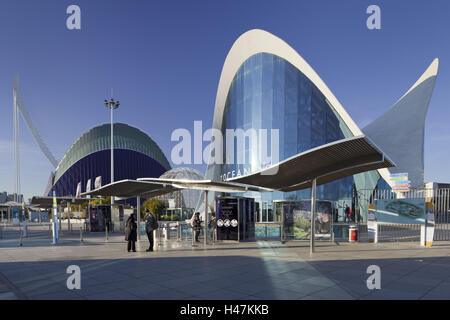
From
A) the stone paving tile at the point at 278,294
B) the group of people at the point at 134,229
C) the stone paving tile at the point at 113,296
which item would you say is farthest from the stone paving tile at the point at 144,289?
the group of people at the point at 134,229

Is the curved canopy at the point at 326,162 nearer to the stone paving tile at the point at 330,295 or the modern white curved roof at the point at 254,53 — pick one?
the stone paving tile at the point at 330,295

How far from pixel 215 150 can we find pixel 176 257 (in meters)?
32.8

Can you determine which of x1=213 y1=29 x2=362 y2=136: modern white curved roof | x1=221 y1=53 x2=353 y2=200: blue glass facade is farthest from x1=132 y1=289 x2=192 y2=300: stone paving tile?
x1=213 y1=29 x2=362 y2=136: modern white curved roof

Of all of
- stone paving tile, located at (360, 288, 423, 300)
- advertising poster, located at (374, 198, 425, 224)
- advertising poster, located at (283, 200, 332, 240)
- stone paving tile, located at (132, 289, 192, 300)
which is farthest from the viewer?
advertising poster, located at (283, 200, 332, 240)

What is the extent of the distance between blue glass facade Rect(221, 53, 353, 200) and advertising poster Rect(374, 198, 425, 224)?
15625mm

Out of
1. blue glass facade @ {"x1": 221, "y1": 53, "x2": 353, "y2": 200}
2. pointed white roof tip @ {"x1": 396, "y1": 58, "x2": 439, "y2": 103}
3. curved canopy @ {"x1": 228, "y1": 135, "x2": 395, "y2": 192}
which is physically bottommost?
curved canopy @ {"x1": 228, "y1": 135, "x2": 395, "y2": 192}

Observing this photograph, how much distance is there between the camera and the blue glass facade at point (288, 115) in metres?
30.9

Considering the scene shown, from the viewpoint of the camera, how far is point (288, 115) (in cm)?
3173

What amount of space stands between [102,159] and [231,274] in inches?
2724

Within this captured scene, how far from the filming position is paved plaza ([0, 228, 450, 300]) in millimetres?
6023

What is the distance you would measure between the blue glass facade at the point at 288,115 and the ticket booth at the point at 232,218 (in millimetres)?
16396

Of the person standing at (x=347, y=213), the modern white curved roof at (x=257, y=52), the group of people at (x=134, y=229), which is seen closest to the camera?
the group of people at (x=134, y=229)

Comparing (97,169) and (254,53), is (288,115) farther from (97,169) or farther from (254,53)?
(97,169)

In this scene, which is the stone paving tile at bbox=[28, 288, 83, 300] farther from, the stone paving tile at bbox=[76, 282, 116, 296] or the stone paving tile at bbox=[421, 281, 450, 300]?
the stone paving tile at bbox=[421, 281, 450, 300]
